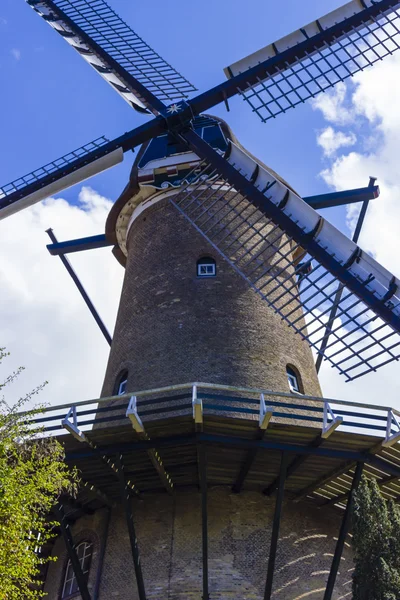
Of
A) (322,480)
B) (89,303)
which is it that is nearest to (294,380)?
(322,480)

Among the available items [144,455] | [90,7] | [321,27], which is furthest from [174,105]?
[144,455]

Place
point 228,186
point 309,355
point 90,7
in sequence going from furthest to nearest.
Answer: point 90,7 → point 228,186 → point 309,355

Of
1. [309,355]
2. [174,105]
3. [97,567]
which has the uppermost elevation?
[174,105]

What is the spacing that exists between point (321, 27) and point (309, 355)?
7299 millimetres

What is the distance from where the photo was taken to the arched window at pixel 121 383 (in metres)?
13.4

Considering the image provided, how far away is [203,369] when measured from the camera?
490 inches

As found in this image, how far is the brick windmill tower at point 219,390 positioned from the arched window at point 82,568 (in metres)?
0.03

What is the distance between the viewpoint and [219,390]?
11.9 m

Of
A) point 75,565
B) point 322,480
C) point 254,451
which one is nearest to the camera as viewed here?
point 254,451

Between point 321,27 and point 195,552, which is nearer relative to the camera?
point 195,552

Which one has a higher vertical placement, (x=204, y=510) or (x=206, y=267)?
(x=206, y=267)

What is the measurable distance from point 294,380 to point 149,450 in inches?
148

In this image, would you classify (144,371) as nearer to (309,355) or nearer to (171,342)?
(171,342)

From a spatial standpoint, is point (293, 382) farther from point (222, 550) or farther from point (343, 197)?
point (343, 197)
